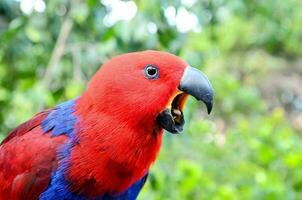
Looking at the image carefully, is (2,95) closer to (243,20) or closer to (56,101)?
(56,101)

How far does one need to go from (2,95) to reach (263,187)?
1.36m

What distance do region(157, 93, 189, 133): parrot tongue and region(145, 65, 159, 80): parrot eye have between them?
9 cm

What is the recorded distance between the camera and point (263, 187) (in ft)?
11.1

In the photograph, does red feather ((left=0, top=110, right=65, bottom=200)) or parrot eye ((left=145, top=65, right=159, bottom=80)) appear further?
red feather ((left=0, top=110, right=65, bottom=200))

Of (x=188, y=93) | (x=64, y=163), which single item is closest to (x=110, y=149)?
(x=64, y=163)

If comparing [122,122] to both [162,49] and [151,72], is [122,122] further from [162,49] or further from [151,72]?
[162,49]

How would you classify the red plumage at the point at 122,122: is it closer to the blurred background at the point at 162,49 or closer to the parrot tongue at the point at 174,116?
the parrot tongue at the point at 174,116

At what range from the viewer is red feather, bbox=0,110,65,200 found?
1.95 metres

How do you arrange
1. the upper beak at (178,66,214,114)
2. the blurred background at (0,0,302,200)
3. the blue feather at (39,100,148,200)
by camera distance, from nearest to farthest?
the upper beak at (178,66,214,114) → the blue feather at (39,100,148,200) → the blurred background at (0,0,302,200)

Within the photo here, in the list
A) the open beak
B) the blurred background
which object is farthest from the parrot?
the blurred background

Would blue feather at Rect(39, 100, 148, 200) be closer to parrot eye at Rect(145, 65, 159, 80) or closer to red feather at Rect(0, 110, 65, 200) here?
red feather at Rect(0, 110, 65, 200)

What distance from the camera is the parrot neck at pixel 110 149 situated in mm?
1837

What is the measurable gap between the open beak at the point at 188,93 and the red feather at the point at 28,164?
1.06 feet

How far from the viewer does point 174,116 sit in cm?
185
